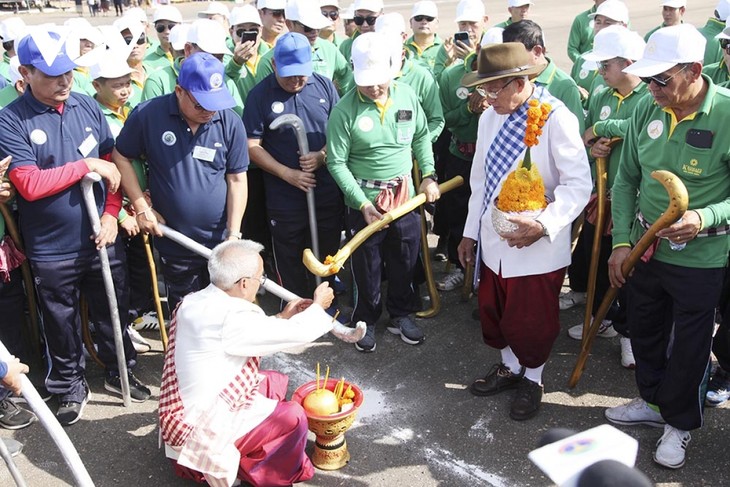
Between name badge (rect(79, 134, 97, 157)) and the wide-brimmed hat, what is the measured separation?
7.98 feet

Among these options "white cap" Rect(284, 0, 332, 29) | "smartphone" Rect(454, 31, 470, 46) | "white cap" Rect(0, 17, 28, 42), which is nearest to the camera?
"white cap" Rect(284, 0, 332, 29)

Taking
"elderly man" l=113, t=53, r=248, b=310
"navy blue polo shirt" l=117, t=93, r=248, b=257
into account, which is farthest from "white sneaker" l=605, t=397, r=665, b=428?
"navy blue polo shirt" l=117, t=93, r=248, b=257

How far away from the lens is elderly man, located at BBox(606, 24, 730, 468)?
391cm

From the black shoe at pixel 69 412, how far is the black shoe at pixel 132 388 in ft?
0.81

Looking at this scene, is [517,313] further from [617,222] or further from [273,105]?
[273,105]

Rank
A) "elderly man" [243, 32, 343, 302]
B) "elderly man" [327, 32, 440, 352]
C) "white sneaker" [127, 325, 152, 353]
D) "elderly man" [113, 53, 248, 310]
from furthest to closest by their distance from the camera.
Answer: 1. "white sneaker" [127, 325, 152, 353]
2. "elderly man" [243, 32, 343, 302]
3. "elderly man" [327, 32, 440, 352]
4. "elderly man" [113, 53, 248, 310]

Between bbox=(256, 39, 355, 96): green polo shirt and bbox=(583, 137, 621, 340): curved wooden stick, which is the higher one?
bbox=(256, 39, 355, 96): green polo shirt

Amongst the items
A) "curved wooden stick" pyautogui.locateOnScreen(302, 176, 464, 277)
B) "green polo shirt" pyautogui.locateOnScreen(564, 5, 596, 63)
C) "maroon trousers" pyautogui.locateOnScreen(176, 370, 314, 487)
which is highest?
"green polo shirt" pyautogui.locateOnScreen(564, 5, 596, 63)

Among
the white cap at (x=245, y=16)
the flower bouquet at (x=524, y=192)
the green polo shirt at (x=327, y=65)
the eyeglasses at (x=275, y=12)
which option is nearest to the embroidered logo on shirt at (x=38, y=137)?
the green polo shirt at (x=327, y=65)

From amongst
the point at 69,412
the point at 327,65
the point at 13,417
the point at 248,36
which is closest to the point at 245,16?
the point at 248,36

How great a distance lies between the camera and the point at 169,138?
16.3ft

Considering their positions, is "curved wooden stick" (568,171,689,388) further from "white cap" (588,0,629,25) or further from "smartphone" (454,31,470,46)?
"smartphone" (454,31,470,46)

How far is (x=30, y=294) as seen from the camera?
539 centimetres

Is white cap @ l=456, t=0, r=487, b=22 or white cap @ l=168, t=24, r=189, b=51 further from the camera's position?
white cap @ l=456, t=0, r=487, b=22
